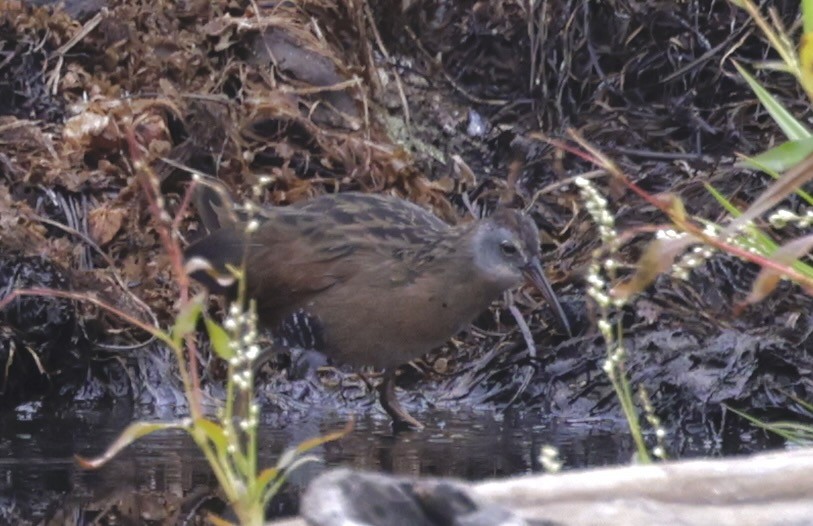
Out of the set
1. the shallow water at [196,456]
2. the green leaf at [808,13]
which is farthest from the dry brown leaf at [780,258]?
the shallow water at [196,456]

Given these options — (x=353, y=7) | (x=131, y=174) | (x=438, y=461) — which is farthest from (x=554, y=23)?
(x=438, y=461)

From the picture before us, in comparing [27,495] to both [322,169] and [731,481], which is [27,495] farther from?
[322,169]

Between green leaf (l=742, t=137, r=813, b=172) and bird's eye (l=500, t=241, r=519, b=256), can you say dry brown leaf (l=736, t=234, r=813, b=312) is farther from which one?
bird's eye (l=500, t=241, r=519, b=256)

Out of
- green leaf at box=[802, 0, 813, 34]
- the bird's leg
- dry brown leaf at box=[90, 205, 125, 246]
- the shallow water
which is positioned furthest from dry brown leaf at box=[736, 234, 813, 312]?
dry brown leaf at box=[90, 205, 125, 246]

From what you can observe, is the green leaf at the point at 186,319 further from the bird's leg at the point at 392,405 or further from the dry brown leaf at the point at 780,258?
the bird's leg at the point at 392,405

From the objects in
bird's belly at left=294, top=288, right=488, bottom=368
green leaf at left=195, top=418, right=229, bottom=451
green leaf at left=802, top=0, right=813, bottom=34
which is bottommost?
green leaf at left=195, top=418, right=229, bottom=451

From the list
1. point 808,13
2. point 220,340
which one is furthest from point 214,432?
point 808,13
